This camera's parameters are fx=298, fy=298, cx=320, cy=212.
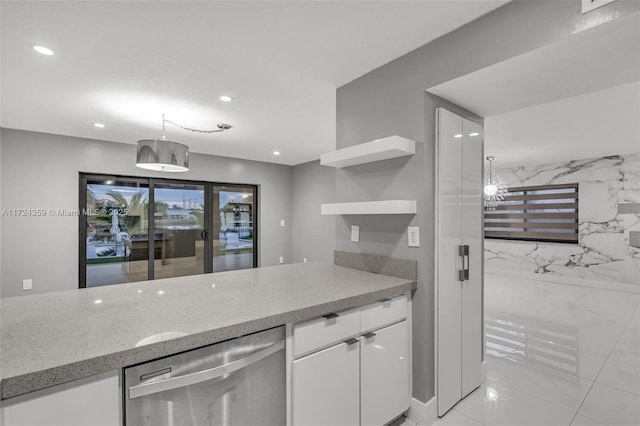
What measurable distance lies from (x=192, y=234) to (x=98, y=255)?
148cm

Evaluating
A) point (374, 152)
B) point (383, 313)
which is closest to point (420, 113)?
point (374, 152)

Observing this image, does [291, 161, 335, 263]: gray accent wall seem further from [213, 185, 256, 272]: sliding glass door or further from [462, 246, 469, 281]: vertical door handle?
[462, 246, 469, 281]: vertical door handle

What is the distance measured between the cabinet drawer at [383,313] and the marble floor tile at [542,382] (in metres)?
1.22

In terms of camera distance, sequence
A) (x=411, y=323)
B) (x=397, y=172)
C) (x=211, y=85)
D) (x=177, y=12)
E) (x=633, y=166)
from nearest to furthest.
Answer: (x=177, y=12)
(x=411, y=323)
(x=397, y=172)
(x=211, y=85)
(x=633, y=166)

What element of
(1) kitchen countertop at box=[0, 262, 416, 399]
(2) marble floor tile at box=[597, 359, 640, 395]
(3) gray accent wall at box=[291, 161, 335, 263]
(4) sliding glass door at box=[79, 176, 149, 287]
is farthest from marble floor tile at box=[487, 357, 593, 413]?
(4) sliding glass door at box=[79, 176, 149, 287]

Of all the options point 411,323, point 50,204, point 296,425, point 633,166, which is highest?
point 633,166

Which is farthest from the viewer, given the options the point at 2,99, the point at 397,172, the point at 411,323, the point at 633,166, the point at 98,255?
the point at 633,166

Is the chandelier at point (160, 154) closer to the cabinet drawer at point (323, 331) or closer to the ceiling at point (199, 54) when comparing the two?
the ceiling at point (199, 54)

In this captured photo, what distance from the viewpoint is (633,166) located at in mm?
5320

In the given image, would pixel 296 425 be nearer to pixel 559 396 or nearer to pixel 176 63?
pixel 559 396

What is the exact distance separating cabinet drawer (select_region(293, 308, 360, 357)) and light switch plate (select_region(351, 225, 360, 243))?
2.81 ft

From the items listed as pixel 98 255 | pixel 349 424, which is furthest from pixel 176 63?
pixel 98 255

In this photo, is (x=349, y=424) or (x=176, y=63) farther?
(x=176, y=63)

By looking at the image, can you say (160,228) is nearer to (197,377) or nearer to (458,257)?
(197,377)
